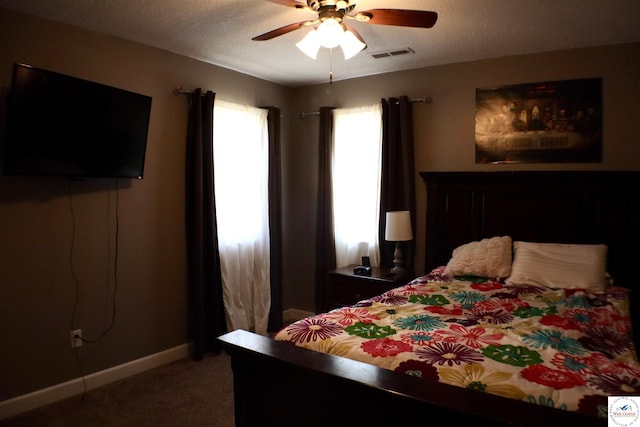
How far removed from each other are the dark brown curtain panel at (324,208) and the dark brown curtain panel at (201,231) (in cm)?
103

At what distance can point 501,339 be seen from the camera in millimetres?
1769

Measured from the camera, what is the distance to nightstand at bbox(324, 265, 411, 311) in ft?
11.2

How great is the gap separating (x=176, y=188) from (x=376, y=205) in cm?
175

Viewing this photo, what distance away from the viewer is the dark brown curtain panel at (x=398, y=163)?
3674mm

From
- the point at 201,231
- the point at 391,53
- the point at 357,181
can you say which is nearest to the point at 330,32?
the point at 391,53

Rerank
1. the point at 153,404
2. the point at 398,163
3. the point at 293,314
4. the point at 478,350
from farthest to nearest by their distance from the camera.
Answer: the point at 293,314
the point at 398,163
the point at 153,404
the point at 478,350

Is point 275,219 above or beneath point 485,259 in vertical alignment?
above

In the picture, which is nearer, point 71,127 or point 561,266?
point 71,127

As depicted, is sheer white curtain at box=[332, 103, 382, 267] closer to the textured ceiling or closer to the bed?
the textured ceiling

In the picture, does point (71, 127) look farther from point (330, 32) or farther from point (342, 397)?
point (342, 397)

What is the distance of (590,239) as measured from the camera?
9.91ft

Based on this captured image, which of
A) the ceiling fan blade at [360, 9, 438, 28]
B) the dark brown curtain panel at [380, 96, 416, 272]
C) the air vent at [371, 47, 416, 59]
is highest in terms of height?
the air vent at [371, 47, 416, 59]

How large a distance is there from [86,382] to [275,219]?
200 centimetres

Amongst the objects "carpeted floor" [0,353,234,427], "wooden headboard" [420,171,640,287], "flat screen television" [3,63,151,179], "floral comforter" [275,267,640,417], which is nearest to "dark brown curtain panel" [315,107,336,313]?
"wooden headboard" [420,171,640,287]
